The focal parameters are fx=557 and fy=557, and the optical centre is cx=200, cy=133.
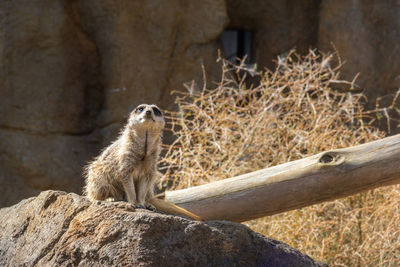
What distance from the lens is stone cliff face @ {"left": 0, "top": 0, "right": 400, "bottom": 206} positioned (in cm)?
620

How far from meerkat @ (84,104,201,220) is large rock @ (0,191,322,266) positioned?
63cm

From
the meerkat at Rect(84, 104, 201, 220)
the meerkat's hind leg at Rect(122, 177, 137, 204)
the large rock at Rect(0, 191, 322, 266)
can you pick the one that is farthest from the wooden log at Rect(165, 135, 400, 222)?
the large rock at Rect(0, 191, 322, 266)

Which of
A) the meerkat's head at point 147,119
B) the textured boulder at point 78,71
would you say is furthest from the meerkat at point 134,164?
the textured boulder at point 78,71

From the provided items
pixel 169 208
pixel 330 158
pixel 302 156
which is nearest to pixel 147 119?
pixel 169 208

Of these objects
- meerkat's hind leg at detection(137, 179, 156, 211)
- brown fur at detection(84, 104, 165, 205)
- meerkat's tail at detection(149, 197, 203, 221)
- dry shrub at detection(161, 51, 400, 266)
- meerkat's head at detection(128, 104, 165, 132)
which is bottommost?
dry shrub at detection(161, 51, 400, 266)

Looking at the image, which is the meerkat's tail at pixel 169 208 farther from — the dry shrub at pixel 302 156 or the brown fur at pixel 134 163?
the dry shrub at pixel 302 156

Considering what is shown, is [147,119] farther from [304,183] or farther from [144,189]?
[304,183]

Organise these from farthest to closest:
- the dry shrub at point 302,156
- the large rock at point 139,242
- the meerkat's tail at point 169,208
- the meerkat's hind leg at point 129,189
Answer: the dry shrub at point 302,156 < the meerkat's hind leg at point 129,189 < the meerkat's tail at point 169,208 < the large rock at point 139,242

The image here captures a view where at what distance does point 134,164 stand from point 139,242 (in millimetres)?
1056

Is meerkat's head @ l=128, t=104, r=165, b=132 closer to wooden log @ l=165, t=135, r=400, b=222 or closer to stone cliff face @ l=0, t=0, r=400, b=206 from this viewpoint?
wooden log @ l=165, t=135, r=400, b=222

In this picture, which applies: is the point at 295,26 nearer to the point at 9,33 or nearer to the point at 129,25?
the point at 129,25

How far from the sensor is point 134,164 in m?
3.12

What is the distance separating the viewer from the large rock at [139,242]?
2.11m

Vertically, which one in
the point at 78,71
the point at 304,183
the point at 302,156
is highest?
the point at 78,71
